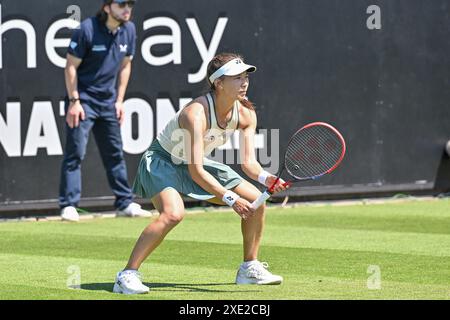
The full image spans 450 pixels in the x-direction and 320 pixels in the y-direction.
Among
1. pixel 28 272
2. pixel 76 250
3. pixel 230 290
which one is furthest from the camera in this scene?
pixel 76 250

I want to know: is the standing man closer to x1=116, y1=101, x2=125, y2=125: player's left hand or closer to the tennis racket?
x1=116, y1=101, x2=125, y2=125: player's left hand

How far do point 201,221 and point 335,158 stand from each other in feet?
16.1

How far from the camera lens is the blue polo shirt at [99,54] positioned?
1341 cm

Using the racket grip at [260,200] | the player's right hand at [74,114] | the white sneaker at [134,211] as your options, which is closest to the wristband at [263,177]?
the racket grip at [260,200]

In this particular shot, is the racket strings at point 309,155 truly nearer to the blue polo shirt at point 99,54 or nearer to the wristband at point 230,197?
the wristband at point 230,197

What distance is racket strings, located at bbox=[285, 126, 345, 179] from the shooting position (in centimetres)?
898

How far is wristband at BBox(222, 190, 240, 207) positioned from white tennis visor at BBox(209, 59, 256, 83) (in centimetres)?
84

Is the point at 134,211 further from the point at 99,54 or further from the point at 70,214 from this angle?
the point at 99,54

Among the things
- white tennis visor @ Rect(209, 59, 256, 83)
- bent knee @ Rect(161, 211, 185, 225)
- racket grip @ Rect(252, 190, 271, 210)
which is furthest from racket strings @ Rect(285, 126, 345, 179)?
bent knee @ Rect(161, 211, 185, 225)

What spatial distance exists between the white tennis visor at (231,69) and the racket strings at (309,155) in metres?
0.58

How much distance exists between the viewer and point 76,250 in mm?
11297
